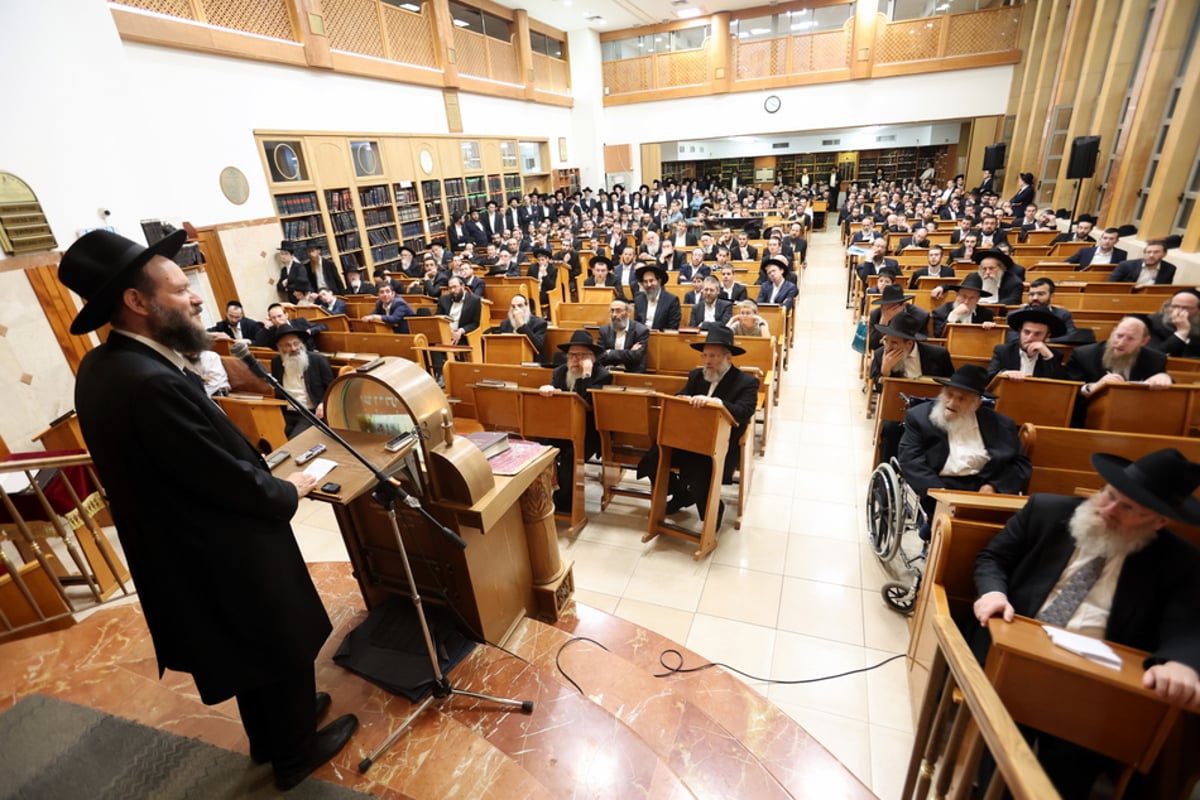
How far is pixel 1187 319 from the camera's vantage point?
420 centimetres

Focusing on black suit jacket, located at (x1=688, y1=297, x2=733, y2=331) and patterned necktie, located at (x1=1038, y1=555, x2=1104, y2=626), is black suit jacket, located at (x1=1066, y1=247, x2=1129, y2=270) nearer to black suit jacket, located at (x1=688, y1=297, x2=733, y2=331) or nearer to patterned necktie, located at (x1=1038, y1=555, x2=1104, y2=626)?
black suit jacket, located at (x1=688, y1=297, x2=733, y2=331)

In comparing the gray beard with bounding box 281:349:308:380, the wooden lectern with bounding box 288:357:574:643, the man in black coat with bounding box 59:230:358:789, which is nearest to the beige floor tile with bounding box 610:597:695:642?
the wooden lectern with bounding box 288:357:574:643

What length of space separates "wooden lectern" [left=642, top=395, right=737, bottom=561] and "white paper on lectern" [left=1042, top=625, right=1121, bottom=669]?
1.92 metres

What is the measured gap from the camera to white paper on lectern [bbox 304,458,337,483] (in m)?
1.75

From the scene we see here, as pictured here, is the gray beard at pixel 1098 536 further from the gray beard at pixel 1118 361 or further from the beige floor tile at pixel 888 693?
→ the gray beard at pixel 1118 361

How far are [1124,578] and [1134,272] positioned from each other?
6.40 metres

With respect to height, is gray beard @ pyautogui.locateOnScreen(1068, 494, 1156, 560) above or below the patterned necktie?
above

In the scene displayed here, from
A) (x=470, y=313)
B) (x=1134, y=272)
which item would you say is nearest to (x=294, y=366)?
(x=470, y=313)

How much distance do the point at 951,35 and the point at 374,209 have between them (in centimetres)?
1579

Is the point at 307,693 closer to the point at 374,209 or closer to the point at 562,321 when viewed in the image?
the point at 562,321

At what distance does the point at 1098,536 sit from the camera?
6.27ft

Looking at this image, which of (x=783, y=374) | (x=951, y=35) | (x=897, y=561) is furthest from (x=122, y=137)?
(x=951, y=35)

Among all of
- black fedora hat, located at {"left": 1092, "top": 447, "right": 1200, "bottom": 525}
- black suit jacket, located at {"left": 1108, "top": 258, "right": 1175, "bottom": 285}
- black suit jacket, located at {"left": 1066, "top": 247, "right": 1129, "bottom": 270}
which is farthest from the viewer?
black suit jacket, located at {"left": 1066, "top": 247, "right": 1129, "bottom": 270}

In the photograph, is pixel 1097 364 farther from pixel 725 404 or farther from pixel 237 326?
pixel 237 326
